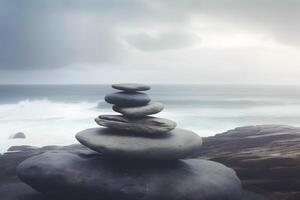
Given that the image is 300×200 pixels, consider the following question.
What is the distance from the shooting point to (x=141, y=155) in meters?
3.60

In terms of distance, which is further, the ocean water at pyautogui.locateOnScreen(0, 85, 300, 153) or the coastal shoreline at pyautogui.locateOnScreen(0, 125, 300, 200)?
the ocean water at pyautogui.locateOnScreen(0, 85, 300, 153)

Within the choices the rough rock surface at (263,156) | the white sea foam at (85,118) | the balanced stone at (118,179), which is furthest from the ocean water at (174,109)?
the balanced stone at (118,179)

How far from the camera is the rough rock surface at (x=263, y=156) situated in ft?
15.0

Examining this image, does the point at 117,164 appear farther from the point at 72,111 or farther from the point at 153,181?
the point at 72,111

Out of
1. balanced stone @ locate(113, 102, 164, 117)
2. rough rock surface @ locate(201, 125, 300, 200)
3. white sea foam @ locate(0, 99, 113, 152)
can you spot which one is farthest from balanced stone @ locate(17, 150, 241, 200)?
white sea foam @ locate(0, 99, 113, 152)

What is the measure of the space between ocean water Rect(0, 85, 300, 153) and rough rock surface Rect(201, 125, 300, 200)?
38 cm

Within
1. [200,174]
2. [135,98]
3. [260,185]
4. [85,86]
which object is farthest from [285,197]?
[85,86]

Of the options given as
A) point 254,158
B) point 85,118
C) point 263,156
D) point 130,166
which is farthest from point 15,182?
point 263,156

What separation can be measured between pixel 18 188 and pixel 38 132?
195 centimetres

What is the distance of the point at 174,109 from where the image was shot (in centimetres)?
673

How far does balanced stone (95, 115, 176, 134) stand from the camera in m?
3.73

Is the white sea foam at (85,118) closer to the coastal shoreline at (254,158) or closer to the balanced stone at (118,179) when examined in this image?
the coastal shoreline at (254,158)

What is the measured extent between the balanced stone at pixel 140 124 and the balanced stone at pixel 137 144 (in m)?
0.07

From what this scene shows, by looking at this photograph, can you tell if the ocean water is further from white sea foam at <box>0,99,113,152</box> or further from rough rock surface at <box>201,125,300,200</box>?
rough rock surface at <box>201,125,300,200</box>
